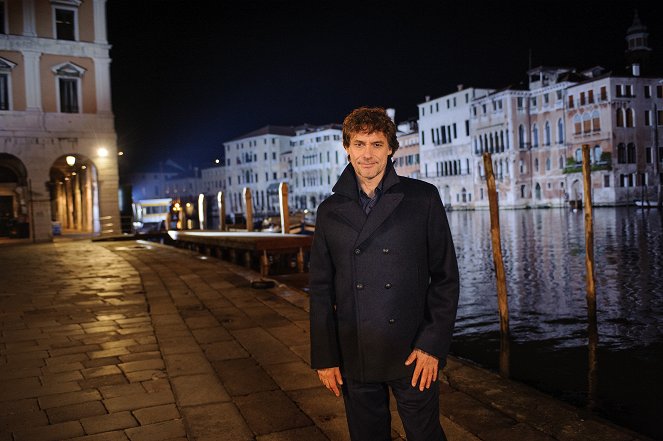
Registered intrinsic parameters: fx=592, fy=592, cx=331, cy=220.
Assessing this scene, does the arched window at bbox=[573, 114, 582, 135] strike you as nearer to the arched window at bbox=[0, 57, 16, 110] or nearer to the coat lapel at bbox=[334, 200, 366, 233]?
the arched window at bbox=[0, 57, 16, 110]

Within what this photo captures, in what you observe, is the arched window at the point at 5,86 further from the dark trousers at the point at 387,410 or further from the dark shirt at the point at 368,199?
the dark trousers at the point at 387,410

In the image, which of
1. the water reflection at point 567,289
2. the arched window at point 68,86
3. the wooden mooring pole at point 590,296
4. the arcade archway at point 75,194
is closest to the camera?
the wooden mooring pole at point 590,296

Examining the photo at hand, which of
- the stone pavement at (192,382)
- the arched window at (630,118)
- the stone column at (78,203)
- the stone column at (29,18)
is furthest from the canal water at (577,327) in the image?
the arched window at (630,118)

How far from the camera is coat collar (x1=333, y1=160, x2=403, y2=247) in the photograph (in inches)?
94.8

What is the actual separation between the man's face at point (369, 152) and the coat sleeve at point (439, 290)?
26 cm

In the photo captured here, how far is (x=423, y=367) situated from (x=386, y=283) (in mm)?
363

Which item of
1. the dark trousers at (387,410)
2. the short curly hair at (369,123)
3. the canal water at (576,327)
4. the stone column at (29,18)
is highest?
the stone column at (29,18)

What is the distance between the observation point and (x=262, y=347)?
223 inches

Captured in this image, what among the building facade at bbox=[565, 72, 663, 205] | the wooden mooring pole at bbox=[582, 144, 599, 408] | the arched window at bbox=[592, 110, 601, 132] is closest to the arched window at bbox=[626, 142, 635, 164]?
the building facade at bbox=[565, 72, 663, 205]

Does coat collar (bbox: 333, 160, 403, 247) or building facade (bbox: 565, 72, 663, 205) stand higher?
building facade (bbox: 565, 72, 663, 205)

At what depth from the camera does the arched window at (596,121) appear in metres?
50.9

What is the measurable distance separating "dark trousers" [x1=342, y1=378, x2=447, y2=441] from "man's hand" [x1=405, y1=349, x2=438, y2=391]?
1.9 inches

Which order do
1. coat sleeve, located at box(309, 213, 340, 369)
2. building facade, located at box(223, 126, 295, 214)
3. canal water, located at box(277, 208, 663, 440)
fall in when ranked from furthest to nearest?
building facade, located at box(223, 126, 295, 214) → canal water, located at box(277, 208, 663, 440) → coat sleeve, located at box(309, 213, 340, 369)

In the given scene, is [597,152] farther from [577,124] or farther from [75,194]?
[75,194]
